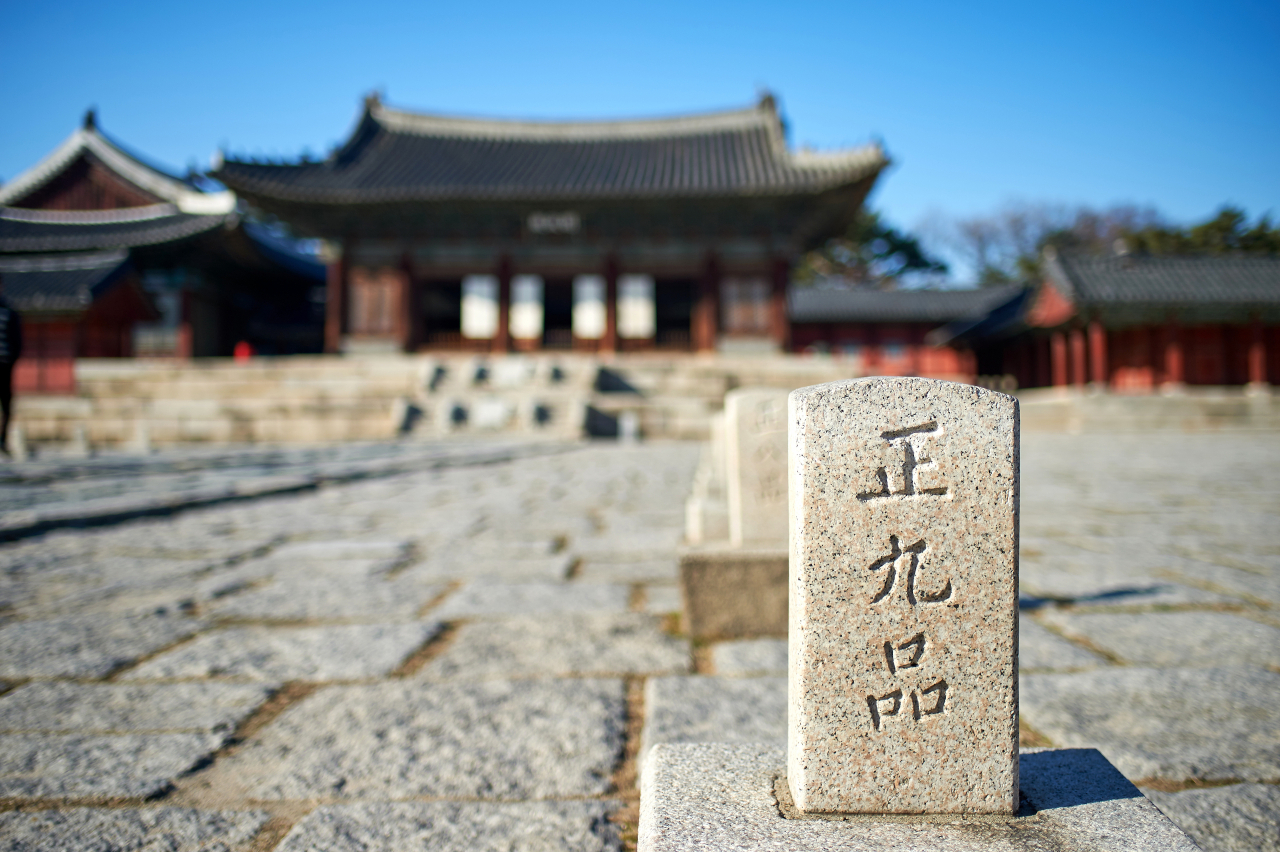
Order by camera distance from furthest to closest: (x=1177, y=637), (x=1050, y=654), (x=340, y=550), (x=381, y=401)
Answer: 1. (x=381, y=401)
2. (x=340, y=550)
3. (x=1177, y=637)
4. (x=1050, y=654)

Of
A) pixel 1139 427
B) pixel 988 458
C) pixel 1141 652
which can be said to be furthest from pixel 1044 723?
pixel 1139 427

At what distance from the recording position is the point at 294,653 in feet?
6.19

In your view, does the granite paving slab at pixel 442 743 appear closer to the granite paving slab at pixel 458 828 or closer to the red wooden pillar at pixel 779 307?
the granite paving slab at pixel 458 828

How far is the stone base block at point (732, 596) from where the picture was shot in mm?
2006

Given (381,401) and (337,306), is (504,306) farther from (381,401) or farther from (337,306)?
(381,401)

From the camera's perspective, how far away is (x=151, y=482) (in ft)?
17.6

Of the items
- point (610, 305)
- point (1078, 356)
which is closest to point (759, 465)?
point (610, 305)

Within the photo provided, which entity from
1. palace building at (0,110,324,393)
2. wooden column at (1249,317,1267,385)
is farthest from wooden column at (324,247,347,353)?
wooden column at (1249,317,1267,385)

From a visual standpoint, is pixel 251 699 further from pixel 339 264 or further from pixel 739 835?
pixel 339 264

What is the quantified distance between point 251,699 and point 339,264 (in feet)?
55.2

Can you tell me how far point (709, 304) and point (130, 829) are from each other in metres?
15.8

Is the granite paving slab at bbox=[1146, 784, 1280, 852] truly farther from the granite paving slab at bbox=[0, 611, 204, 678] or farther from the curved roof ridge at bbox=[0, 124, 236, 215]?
the curved roof ridge at bbox=[0, 124, 236, 215]

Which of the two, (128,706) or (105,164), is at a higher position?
(105,164)

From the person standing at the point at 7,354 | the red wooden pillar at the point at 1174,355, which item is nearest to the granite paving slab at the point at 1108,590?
the person standing at the point at 7,354
